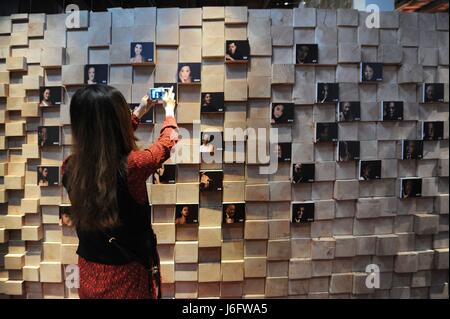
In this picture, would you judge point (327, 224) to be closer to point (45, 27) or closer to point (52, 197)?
point (52, 197)

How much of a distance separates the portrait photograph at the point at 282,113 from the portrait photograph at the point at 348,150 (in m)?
0.35

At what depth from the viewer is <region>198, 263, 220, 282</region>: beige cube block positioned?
1.83 m

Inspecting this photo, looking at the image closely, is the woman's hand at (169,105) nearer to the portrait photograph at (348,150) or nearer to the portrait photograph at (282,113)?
the portrait photograph at (282,113)

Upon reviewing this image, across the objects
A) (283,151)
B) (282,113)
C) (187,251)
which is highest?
(282,113)

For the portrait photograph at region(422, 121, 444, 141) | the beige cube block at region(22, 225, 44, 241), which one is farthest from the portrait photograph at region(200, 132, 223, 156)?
the portrait photograph at region(422, 121, 444, 141)

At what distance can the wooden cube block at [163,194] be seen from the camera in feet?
5.88

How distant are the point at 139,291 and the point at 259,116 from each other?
1.15 metres

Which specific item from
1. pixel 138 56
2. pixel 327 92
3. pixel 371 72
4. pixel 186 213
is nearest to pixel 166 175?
pixel 186 213

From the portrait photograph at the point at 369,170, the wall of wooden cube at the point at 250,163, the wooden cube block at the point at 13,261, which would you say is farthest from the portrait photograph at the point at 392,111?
the wooden cube block at the point at 13,261

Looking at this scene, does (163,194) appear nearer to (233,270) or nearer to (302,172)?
(233,270)

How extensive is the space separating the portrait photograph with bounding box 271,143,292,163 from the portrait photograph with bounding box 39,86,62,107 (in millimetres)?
1344

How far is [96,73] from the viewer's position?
177 cm

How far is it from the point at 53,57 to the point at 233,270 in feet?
5.55

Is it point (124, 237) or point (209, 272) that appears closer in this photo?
point (124, 237)
